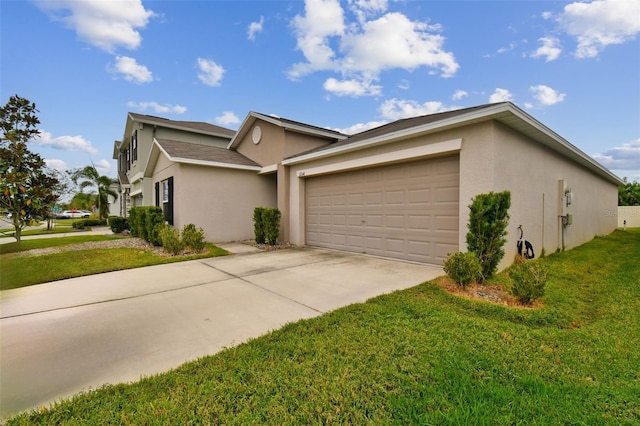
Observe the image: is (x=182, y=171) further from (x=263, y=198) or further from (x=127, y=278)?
(x=127, y=278)

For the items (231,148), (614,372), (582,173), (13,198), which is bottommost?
(614,372)

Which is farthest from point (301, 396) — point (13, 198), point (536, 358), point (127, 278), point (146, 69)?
point (146, 69)

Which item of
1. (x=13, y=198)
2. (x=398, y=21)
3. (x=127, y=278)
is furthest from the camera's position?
(x=398, y=21)

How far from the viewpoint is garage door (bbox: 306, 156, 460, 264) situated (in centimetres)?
689

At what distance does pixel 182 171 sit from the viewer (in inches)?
430

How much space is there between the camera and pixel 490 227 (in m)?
5.25

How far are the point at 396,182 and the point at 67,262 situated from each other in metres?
9.10

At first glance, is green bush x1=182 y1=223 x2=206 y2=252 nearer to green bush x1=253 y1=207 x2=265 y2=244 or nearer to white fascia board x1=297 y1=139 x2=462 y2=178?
green bush x1=253 y1=207 x2=265 y2=244

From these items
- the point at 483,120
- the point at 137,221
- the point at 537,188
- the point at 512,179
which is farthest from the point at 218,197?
the point at 537,188

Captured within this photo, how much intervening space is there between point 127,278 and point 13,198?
396 centimetres

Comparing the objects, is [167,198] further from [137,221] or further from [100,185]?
[100,185]

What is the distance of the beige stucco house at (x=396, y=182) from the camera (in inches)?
251

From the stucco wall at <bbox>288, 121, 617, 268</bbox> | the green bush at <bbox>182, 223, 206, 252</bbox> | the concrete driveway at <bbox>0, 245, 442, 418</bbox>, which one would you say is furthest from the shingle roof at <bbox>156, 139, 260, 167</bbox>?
the concrete driveway at <bbox>0, 245, 442, 418</bbox>

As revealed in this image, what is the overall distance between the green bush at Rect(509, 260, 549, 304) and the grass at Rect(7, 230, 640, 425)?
A: 463mm
